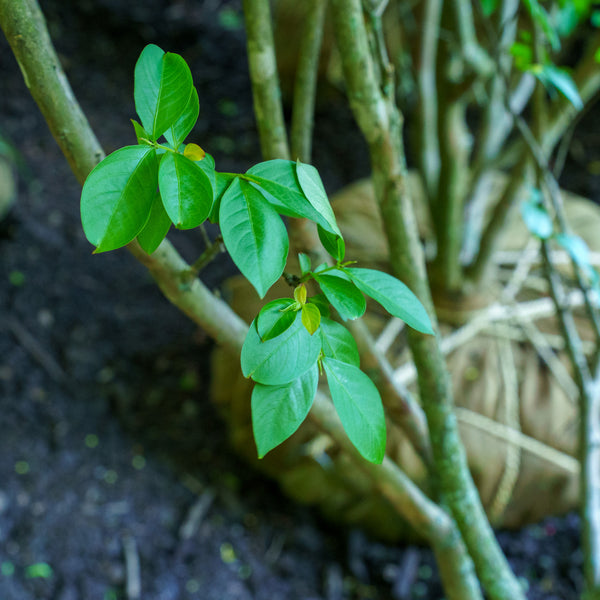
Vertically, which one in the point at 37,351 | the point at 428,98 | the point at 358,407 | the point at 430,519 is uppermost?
the point at 358,407

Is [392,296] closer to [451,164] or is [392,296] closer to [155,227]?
[155,227]

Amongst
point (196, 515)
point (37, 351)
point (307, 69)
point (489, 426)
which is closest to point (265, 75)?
point (307, 69)

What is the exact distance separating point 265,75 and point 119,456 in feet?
3.14

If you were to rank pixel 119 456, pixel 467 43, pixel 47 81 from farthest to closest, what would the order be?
1. pixel 119 456
2. pixel 467 43
3. pixel 47 81

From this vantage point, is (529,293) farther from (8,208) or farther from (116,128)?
(8,208)

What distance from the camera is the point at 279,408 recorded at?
11.5 inches

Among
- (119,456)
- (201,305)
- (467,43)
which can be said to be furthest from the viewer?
(119,456)

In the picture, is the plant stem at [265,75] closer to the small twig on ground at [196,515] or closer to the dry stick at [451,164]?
the dry stick at [451,164]

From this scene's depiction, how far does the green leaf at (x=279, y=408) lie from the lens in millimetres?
287

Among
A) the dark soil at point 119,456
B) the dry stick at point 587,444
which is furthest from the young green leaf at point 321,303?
the dark soil at point 119,456

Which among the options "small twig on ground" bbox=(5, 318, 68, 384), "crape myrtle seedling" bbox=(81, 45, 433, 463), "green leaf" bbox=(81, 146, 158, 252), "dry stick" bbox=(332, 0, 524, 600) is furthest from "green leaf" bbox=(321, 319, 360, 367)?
"small twig on ground" bbox=(5, 318, 68, 384)

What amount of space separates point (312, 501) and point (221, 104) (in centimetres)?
143

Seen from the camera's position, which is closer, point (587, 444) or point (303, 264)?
point (303, 264)

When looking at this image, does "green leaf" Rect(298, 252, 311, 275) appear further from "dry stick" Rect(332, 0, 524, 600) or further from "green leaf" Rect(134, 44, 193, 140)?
"dry stick" Rect(332, 0, 524, 600)
